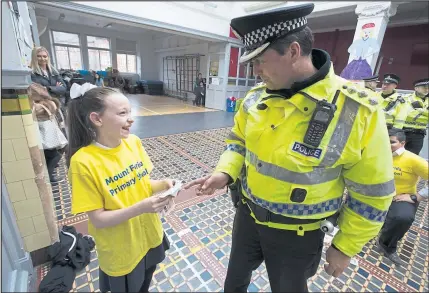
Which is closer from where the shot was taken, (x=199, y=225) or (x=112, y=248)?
(x=112, y=248)

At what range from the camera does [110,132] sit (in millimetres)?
1035

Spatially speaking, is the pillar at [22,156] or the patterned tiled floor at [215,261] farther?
the patterned tiled floor at [215,261]

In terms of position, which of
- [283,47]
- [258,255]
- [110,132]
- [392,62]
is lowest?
[258,255]

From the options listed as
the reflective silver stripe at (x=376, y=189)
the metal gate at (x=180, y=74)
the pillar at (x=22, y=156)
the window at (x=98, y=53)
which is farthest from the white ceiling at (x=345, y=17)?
the reflective silver stripe at (x=376, y=189)

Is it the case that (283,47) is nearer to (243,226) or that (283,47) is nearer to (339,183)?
(339,183)

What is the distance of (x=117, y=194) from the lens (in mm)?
1039

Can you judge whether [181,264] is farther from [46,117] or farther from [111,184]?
[46,117]

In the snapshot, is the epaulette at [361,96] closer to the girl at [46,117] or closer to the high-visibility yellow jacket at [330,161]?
the high-visibility yellow jacket at [330,161]

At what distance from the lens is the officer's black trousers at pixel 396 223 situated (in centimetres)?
194

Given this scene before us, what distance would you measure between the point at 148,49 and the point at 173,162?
46.5ft

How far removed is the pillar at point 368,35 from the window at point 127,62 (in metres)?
14.0

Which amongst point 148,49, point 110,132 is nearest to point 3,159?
point 110,132

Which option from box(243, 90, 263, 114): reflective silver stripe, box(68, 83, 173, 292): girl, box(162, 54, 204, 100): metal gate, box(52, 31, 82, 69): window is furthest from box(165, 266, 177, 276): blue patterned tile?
box(52, 31, 82, 69): window

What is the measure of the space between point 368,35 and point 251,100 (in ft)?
20.1
